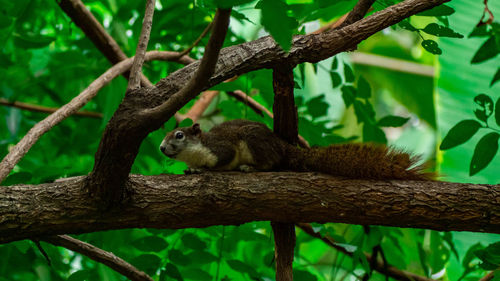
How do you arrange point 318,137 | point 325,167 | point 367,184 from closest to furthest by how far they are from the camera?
point 367,184 < point 325,167 < point 318,137

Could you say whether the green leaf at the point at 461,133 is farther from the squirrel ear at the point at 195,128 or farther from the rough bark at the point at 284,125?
the squirrel ear at the point at 195,128

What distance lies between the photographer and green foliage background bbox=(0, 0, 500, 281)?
2.96 meters

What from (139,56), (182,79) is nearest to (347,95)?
(182,79)

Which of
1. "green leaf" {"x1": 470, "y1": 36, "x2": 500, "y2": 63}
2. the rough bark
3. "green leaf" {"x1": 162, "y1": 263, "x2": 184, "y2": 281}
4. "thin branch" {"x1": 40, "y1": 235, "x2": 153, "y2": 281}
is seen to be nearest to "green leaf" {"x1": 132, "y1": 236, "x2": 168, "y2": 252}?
"green leaf" {"x1": 162, "y1": 263, "x2": 184, "y2": 281}

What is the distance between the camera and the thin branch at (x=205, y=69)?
162 cm

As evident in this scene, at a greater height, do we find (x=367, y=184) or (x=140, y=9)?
(x=140, y=9)

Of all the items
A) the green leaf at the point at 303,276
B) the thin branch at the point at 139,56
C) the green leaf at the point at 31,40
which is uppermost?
the green leaf at the point at 31,40

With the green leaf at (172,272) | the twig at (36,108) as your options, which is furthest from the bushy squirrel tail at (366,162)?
the twig at (36,108)

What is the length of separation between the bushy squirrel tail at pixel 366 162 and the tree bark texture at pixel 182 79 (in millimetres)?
609

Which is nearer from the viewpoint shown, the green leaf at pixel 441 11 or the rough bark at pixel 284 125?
the green leaf at pixel 441 11

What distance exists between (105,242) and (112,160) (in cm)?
111

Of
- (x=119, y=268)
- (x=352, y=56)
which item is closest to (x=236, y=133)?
(x=119, y=268)

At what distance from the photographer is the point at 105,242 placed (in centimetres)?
323

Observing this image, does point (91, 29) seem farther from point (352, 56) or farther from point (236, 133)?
point (352, 56)
